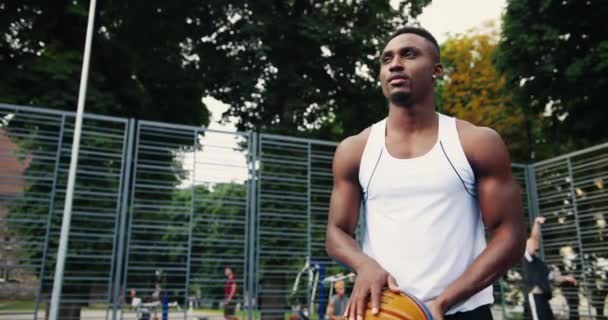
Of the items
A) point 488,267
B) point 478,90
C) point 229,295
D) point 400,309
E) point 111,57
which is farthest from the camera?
point 478,90

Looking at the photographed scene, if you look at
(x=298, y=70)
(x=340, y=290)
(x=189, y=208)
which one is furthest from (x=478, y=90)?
(x=189, y=208)

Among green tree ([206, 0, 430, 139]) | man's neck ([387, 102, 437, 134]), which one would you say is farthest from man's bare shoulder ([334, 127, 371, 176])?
green tree ([206, 0, 430, 139])

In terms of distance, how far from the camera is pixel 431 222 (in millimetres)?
1525

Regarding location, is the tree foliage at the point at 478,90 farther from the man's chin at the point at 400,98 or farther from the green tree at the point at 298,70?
the man's chin at the point at 400,98

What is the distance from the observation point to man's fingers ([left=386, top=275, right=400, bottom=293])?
1396 mm

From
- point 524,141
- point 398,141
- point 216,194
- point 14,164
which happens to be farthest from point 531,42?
point 398,141

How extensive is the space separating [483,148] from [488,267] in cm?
35

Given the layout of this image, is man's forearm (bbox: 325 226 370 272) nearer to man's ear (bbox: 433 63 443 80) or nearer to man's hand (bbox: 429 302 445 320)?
man's hand (bbox: 429 302 445 320)

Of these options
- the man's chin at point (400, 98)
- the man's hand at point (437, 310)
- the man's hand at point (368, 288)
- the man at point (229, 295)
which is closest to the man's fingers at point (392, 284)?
the man's hand at point (368, 288)

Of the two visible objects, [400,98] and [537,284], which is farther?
[537,284]

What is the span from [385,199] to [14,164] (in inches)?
317

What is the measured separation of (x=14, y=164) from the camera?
8078 mm

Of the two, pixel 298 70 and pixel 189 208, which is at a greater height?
pixel 298 70

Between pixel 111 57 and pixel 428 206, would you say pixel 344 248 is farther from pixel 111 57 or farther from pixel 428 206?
pixel 111 57
